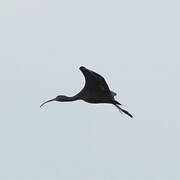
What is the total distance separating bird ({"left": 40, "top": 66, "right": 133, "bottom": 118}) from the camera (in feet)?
135

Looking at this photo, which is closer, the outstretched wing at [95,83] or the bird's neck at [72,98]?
the outstretched wing at [95,83]

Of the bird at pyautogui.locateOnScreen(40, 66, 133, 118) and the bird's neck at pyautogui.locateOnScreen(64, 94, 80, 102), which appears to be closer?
the bird at pyautogui.locateOnScreen(40, 66, 133, 118)

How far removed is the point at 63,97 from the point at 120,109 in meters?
3.32

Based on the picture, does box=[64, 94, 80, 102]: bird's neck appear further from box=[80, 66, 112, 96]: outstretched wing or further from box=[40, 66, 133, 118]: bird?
box=[80, 66, 112, 96]: outstretched wing

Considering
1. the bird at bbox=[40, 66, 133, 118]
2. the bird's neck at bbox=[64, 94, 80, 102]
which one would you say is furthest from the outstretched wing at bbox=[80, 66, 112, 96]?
the bird's neck at bbox=[64, 94, 80, 102]

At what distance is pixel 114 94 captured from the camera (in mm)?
45875

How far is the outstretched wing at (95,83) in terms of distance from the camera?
40.7 m

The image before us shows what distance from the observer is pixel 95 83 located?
4203 centimetres

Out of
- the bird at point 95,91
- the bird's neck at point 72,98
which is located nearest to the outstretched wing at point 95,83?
the bird at point 95,91

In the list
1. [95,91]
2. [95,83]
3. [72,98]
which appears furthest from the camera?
[72,98]

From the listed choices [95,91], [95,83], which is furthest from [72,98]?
[95,83]

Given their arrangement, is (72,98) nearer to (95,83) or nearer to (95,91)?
(95,91)

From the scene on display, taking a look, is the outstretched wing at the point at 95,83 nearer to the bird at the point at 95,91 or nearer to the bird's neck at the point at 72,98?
the bird at the point at 95,91

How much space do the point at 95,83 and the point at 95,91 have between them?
0.70 meters
